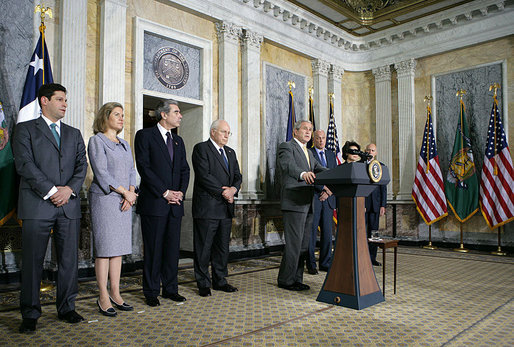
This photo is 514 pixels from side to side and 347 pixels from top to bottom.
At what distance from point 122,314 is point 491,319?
2.84m

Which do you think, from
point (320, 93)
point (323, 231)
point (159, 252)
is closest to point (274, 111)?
point (320, 93)

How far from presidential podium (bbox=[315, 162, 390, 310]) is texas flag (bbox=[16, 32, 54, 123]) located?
3.12m

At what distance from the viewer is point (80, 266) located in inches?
185

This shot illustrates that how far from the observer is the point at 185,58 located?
633cm

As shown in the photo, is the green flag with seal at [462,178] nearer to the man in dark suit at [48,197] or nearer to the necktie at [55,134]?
the man in dark suit at [48,197]

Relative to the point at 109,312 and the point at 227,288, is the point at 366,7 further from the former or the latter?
the point at 109,312

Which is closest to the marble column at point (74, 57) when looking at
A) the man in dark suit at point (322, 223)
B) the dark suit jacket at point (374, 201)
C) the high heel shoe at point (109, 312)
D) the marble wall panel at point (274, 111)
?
the high heel shoe at point (109, 312)

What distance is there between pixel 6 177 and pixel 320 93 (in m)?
6.23

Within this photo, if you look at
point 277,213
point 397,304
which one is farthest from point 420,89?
point 397,304

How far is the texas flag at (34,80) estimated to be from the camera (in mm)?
4184

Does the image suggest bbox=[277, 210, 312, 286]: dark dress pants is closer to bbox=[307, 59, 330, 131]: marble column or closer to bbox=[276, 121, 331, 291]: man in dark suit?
bbox=[276, 121, 331, 291]: man in dark suit

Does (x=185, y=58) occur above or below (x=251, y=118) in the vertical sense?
above

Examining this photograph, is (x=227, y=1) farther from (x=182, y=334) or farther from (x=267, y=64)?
(x=182, y=334)

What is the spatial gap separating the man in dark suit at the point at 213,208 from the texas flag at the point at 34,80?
185cm
